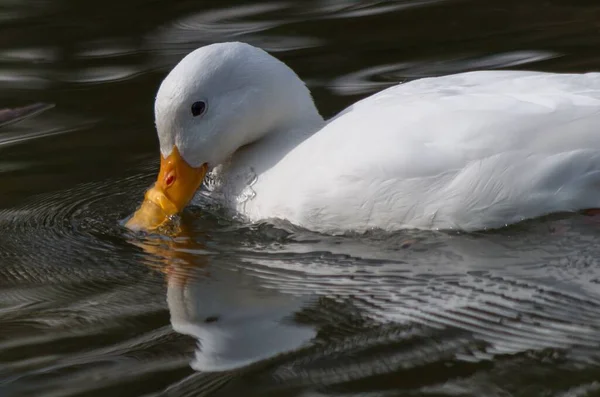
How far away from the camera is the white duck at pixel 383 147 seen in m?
5.03

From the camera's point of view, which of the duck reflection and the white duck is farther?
the white duck

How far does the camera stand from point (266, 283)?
498 cm

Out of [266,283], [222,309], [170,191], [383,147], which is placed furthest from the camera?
[170,191]

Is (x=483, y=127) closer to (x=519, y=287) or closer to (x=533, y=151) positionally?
(x=533, y=151)

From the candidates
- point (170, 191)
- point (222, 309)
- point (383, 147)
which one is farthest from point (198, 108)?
point (222, 309)

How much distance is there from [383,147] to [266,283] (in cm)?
76

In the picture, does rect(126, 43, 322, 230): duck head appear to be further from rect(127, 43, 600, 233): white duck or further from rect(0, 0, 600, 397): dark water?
rect(0, 0, 600, 397): dark water

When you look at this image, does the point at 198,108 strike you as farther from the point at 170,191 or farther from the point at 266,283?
the point at 266,283

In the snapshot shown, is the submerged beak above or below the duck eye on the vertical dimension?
below

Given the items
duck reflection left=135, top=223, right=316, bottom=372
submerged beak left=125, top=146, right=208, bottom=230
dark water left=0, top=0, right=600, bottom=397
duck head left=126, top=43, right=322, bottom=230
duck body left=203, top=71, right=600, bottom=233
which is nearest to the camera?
dark water left=0, top=0, right=600, bottom=397

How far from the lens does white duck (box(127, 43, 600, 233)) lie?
5031 mm

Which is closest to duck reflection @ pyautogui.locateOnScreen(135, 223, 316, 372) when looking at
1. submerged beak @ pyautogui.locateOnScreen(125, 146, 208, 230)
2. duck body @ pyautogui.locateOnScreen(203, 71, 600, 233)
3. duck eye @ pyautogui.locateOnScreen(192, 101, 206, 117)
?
submerged beak @ pyautogui.locateOnScreen(125, 146, 208, 230)

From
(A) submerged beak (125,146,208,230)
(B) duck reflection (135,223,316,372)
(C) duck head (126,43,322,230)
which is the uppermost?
(C) duck head (126,43,322,230)

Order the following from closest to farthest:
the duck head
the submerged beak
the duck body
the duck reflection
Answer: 1. the duck reflection
2. the duck body
3. the duck head
4. the submerged beak
